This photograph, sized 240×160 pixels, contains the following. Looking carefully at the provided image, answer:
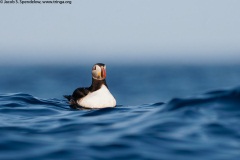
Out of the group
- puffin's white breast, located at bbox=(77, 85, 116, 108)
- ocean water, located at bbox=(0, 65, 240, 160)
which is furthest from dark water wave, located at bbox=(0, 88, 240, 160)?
puffin's white breast, located at bbox=(77, 85, 116, 108)

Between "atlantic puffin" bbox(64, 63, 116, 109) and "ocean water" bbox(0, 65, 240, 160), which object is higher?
"atlantic puffin" bbox(64, 63, 116, 109)

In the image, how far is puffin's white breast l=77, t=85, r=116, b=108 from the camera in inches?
558

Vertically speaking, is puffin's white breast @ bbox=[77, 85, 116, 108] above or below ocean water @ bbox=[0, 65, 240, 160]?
above

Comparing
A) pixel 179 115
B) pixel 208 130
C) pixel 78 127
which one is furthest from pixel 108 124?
pixel 208 130

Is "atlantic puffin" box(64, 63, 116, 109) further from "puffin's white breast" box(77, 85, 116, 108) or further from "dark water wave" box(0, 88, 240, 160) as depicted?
"dark water wave" box(0, 88, 240, 160)

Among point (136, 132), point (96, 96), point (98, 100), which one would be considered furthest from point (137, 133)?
point (96, 96)

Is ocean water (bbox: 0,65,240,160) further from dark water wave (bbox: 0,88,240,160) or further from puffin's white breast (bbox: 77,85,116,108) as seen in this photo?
puffin's white breast (bbox: 77,85,116,108)

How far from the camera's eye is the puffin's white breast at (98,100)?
558 inches

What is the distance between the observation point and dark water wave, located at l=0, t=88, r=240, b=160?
815 cm

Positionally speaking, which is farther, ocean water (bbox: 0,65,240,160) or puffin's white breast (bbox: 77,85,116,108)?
puffin's white breast (bbox: 77,85,116,108)

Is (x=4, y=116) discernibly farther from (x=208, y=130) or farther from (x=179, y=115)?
(x=208, y=130)

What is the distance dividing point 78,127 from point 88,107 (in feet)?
13.6

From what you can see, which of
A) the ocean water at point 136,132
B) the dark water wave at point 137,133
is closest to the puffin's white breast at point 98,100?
the ocean water at point 136,132

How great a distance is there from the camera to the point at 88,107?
14.2 metres
